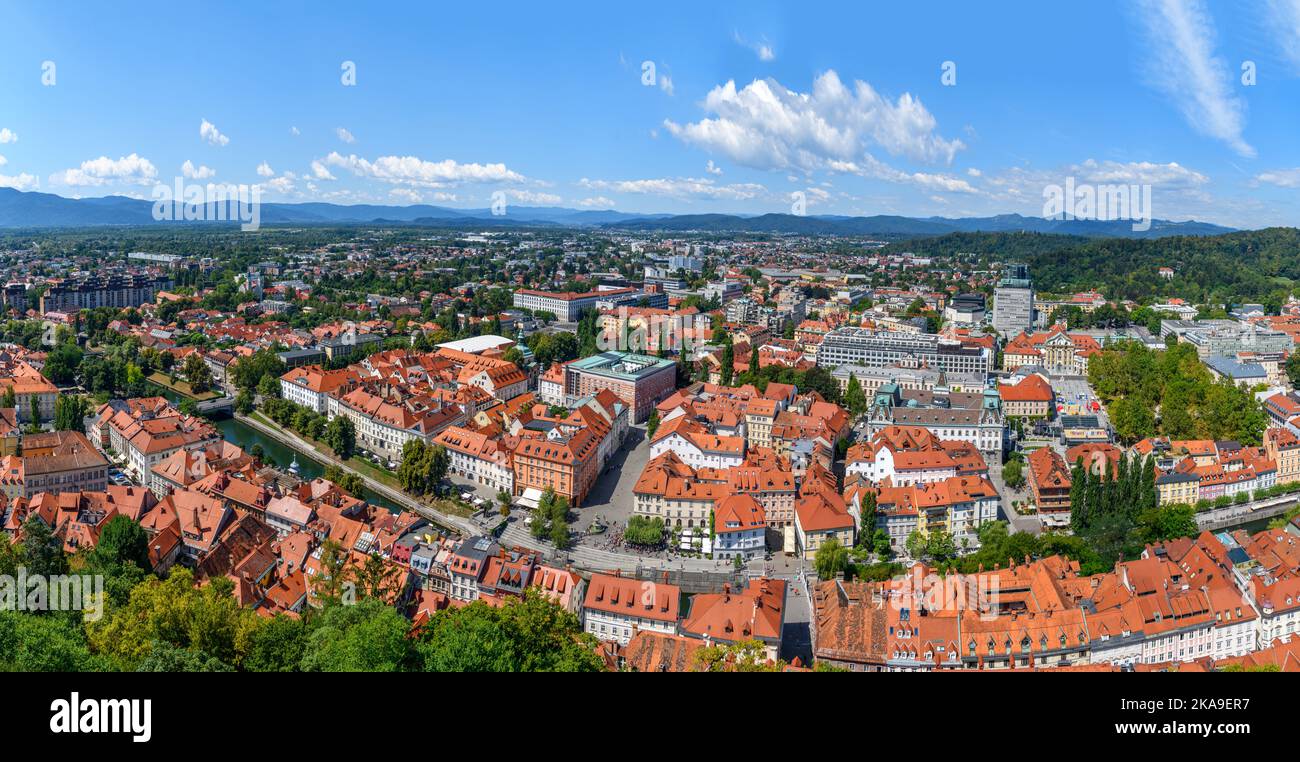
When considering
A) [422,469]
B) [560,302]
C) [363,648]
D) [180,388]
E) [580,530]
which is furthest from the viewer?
[560,302]

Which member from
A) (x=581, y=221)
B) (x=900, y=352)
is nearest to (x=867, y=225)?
(x=581, y=221)

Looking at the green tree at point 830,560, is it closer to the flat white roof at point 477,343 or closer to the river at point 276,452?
the river at point 276,452

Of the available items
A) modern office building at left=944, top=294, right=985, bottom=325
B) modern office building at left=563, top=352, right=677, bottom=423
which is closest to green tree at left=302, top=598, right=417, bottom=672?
→ modern office building at left=563, top=352, right=677, bottom=423

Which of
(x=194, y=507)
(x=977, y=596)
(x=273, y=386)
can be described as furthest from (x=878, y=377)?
(x=194, y=507)

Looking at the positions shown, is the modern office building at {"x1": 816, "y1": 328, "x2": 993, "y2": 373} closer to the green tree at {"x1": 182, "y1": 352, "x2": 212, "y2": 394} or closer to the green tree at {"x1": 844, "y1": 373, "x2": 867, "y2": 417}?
the green tree at {"x1": 844, "y1": 373, "x2": 867, "y2": 417}

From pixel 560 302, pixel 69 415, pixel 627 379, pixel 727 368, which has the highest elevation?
pixel 560 302

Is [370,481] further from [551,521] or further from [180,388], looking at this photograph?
[180,388]

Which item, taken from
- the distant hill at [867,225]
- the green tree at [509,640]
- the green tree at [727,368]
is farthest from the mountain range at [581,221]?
the green tree at [509,640]
